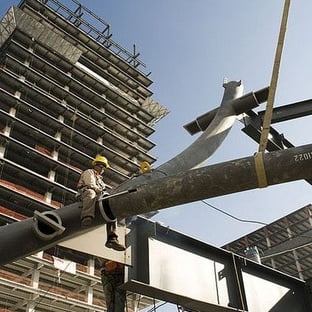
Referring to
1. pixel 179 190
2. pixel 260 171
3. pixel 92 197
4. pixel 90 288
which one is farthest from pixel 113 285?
pixel 90 288

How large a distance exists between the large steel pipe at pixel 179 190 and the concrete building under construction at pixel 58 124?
40.1 meters

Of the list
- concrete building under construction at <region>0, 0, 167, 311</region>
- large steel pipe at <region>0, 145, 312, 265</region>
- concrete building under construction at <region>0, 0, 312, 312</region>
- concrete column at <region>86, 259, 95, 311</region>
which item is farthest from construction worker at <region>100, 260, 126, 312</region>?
concrete column at <region>86, 259, 95, 311</region>

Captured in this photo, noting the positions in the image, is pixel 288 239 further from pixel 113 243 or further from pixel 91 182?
pixel 91 182

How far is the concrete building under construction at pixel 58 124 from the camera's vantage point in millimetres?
45906

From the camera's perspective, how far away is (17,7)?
64.6 metres

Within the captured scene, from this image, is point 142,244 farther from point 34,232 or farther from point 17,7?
point 17,7

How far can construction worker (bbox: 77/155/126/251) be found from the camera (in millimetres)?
4480

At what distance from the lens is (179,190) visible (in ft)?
14.6

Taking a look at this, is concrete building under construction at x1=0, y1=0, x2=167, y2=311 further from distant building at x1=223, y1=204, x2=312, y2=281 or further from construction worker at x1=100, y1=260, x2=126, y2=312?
construction worker at x1=100, y1=260, x2=126, y2=312

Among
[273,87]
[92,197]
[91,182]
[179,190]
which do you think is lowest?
[179,190]

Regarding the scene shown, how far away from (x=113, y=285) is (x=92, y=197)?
117 inches

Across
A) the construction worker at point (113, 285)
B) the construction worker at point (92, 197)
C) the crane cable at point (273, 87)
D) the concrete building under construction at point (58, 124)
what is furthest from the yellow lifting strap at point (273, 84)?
the concrete building under construction at point (58, 124)

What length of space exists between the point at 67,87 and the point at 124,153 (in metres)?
12.9

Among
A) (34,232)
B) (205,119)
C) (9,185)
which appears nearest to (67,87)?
(9,185)
